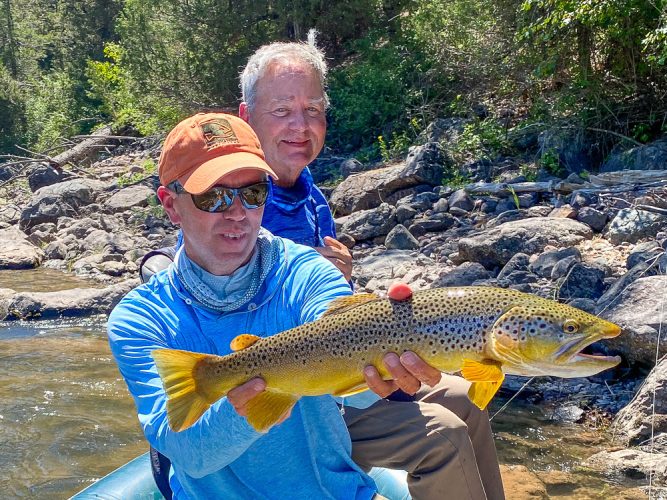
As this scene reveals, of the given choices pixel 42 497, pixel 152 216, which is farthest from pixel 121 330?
pixel 152 216

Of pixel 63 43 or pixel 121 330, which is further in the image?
pixel 63 43

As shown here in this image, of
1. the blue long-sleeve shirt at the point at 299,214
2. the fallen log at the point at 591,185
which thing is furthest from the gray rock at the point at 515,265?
the blue long-sleeve shirt at the point at 299,214

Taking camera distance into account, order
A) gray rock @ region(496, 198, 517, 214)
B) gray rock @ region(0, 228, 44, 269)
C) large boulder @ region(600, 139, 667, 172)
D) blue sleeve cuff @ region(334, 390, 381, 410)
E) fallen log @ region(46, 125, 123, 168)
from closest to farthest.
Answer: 1. blue sleeve cuff @ region(334, 390, 381, 410)
2. large boulder @ region(600, 139, 667, 172)
3. gray rock @ region(496, 198, 517, 214)
4. gray rock @ region(0, 228, 44, 269)
5. fallen log @ region(46, 125, 123, 168)

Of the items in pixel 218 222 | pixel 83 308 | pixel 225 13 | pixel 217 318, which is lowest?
pixel 83 308

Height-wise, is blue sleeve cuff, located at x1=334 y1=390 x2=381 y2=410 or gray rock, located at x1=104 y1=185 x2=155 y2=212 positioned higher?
blue sleeve cuff, located at x1=334 y1=390 x2=381 y2=410

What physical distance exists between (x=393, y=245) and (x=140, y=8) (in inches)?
572

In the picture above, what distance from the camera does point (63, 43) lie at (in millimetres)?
38250

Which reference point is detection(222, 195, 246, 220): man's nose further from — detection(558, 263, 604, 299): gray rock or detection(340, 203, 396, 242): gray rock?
detection(340, 203, 396, 242): gray rock

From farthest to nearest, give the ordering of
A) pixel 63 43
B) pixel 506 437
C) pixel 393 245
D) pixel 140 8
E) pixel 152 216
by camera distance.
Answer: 1. pixel 63 43
2. pixel 140 8
3. pixel 152 216
4. pixel 393 245
5. pixel 506 437

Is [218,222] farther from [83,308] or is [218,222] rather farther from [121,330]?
[83,308]

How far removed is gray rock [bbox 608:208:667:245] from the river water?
10.3ft

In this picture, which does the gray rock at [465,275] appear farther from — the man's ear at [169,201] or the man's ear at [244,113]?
the man's ear at [169,201]

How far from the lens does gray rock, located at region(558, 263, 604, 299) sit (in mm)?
8102

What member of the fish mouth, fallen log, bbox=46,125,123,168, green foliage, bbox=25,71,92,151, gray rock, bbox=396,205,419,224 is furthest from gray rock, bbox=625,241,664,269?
green foliage, bbox=25,71,92,151
